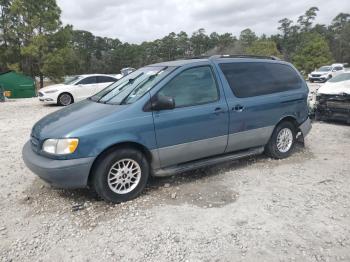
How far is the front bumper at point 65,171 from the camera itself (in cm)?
394

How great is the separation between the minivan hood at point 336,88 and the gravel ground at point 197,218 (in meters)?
3.70

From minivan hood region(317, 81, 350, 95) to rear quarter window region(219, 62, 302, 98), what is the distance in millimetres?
3332

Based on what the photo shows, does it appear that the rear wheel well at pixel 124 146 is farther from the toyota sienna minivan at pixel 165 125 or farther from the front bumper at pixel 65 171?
the front bumper at pixel 65 171

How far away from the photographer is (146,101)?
440cm

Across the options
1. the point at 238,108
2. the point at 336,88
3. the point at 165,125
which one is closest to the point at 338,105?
the point at 336,88

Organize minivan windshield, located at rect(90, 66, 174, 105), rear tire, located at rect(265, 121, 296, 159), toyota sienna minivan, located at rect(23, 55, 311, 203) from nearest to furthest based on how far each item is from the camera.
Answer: toyota sienna minivan, located at rect(23, 55, 311, 203) → minivan windshield, located at rect(90, 66, 174, 105) → rear tire, located at rect(265, 121, 296, 159)

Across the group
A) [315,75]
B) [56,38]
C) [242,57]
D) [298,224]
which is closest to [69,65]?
[56,38]

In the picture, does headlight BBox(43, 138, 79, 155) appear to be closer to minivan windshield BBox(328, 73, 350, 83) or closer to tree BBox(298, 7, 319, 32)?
minivan windshield BBox(328, 73, 350, 83)

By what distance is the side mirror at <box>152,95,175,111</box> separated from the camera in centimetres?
438

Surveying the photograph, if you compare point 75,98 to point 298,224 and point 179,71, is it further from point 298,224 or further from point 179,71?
point 298,224

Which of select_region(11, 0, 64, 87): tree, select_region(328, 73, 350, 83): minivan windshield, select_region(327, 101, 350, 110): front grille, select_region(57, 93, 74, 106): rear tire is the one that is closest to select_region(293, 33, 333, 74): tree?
select_region(11, 0, 64, 87): tree

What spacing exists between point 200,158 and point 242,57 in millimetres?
1844

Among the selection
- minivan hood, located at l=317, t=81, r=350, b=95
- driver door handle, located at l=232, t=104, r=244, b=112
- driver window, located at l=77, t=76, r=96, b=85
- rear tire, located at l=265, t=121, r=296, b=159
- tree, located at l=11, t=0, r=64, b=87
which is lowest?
rear tire, located at l=265, t=121, r=296, b=159

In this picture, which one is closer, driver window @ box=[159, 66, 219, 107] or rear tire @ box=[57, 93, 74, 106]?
driver window @ box=[159, 66, 219, 107]
